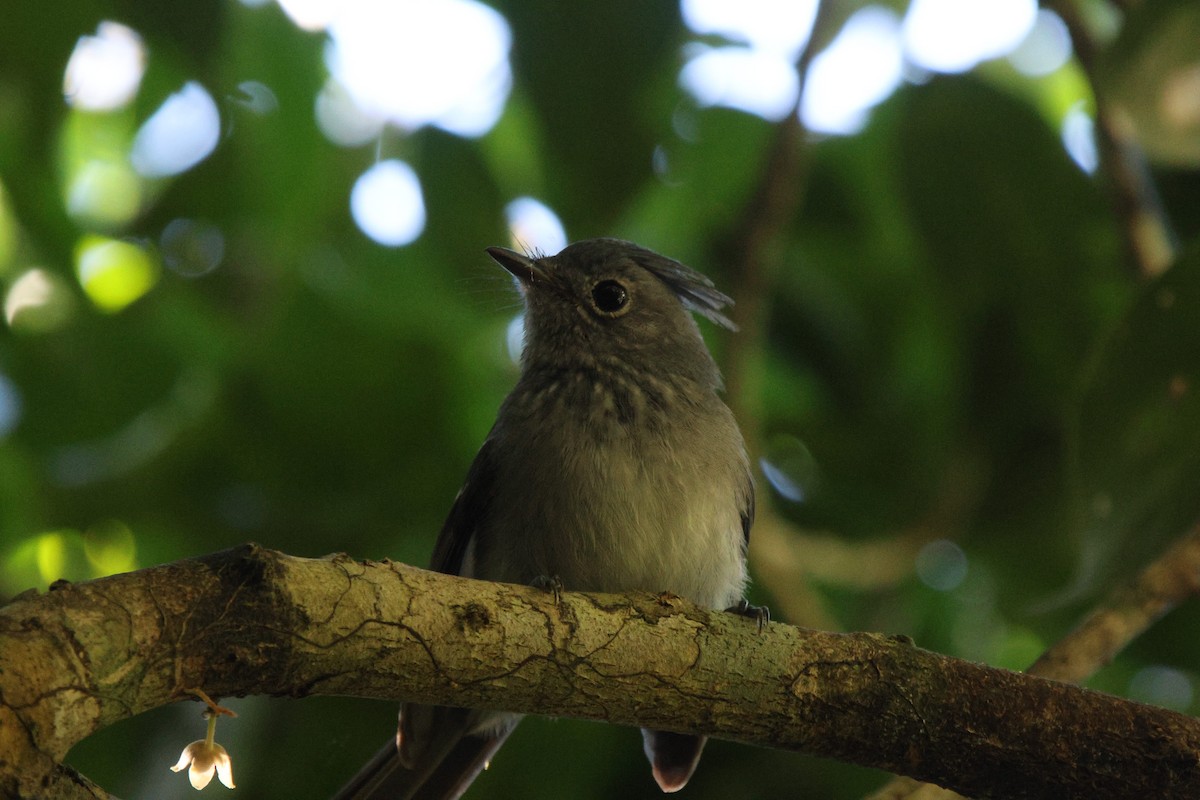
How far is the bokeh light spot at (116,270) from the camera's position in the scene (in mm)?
5191

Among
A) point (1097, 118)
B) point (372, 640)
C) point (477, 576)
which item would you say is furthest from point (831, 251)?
point (372, 640)

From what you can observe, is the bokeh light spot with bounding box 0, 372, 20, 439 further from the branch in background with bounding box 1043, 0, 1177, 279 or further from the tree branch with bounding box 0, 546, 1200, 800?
the branch in background with bounding box 1043, 0, 1177, 279

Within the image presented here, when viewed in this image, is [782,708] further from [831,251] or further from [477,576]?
[831,251]

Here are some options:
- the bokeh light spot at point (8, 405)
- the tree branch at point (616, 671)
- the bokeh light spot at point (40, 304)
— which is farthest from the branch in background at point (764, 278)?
the bokeh light spot at point (8, 405)

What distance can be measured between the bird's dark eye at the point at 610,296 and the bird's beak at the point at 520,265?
0.69 feet

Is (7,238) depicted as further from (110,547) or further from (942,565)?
(942,565)

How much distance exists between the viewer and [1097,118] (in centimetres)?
485

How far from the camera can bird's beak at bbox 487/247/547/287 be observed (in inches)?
176

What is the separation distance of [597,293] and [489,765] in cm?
182

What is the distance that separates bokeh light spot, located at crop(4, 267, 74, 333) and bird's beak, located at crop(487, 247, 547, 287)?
1.69m

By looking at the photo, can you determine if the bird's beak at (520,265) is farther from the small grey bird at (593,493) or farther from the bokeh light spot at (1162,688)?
the bokeh light spot at (1162,688)

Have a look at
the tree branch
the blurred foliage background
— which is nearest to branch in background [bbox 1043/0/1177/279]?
the blurred foliage background

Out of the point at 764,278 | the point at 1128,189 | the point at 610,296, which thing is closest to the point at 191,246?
the point at 610,296

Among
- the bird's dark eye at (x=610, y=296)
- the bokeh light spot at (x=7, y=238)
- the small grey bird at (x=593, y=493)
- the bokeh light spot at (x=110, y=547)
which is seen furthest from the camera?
the bokeh light spot at (x=7, y=238)
